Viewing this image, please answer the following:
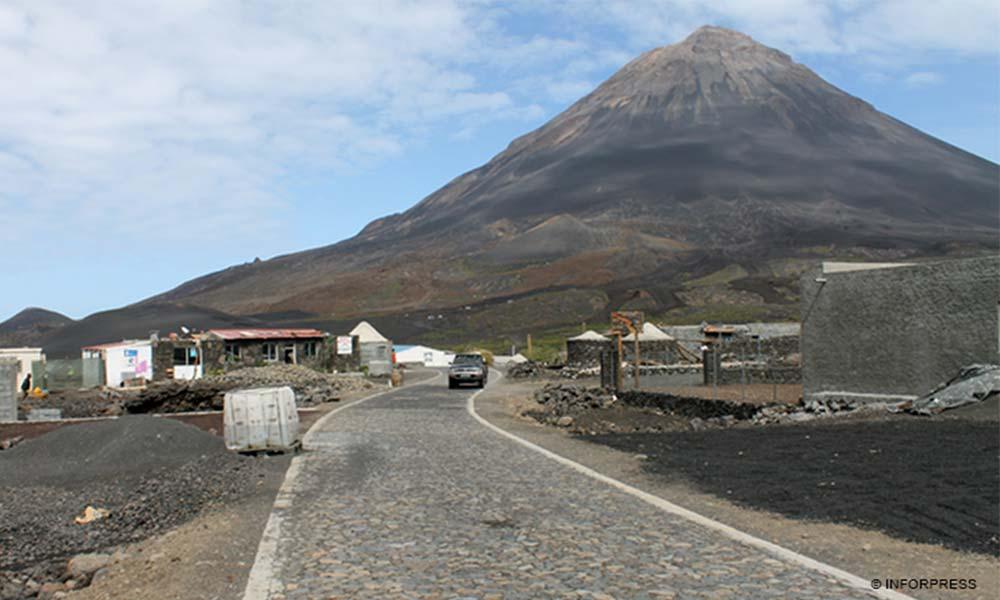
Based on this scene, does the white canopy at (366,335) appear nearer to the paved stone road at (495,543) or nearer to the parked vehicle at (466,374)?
the parked vehicle at (466,374)

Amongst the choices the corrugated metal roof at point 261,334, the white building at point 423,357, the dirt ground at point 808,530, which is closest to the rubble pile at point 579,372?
the corrugated metal roof at point 261,334

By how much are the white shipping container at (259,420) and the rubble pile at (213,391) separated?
453 inches

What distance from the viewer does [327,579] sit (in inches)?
306

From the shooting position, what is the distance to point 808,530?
10.2m

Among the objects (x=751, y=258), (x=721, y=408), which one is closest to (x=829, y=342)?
(x=721, y=408)

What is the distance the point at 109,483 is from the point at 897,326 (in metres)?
18.3

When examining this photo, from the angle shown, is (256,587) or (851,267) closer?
(256,587)

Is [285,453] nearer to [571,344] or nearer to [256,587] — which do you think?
[256,587]

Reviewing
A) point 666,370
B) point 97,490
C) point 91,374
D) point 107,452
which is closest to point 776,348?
point 666,370

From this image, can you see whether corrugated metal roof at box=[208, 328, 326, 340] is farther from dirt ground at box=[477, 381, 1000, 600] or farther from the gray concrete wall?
dirt ground at box=[477, 381, 1000, 600]

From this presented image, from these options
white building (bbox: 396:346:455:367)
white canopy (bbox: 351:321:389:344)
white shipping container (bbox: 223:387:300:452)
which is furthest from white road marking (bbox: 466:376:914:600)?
white building (bbox: 396:346:455:367)

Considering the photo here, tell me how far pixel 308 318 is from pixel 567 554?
16919 centimetres

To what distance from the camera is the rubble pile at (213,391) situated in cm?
3306

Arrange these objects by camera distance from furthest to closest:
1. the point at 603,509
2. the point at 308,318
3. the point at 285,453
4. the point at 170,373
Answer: the point at 308,318, the point at 170,373, the point at 285,453, the point at 603,509
